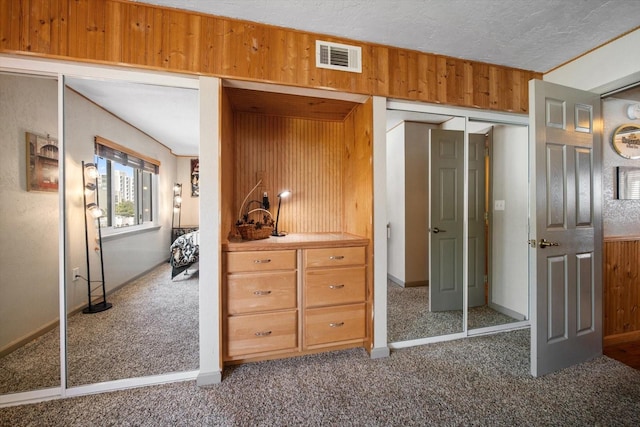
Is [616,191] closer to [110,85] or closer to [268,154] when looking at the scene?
[268,154]

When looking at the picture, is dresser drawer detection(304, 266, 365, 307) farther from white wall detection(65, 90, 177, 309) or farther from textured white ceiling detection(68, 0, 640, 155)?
textured white ceiling detection(68, 0, 640, 155)

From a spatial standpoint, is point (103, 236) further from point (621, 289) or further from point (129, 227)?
point (621, 289)

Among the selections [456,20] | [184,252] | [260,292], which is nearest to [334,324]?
[260,292]

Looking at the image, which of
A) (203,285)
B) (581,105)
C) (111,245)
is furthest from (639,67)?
(111,245)

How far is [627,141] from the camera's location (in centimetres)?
236

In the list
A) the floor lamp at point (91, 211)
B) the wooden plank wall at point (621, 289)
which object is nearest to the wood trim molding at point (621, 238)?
the wooden plank wall at point (621, 289)

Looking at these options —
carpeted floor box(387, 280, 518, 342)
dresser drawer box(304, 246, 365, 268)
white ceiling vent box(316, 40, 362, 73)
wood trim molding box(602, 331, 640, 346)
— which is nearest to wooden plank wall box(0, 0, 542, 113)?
white ceiling vent box(316, 40, 362, 73)

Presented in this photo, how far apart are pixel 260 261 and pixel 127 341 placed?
3.99ft

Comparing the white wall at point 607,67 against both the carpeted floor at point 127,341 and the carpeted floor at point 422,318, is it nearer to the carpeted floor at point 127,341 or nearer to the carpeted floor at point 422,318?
Answer: the carpeted floor at point 422,318

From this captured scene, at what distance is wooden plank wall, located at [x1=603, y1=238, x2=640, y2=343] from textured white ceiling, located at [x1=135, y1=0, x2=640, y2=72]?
1793 millimetres

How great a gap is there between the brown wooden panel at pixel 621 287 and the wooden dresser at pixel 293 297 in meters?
2.22

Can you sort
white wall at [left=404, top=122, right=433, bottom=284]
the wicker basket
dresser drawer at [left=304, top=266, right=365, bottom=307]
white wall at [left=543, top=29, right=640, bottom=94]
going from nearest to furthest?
white wall at [left=543, top=29, right=640, bottom=94] → dresser drawer at [left=304, top=266, right=365, bottom=307] → the wicker basket → white wall at [left=404, top=122, right=433, bottom=284]

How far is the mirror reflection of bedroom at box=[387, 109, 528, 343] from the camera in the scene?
8.70 ft

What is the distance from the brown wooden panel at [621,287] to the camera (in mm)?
2295
